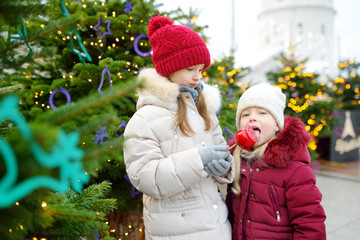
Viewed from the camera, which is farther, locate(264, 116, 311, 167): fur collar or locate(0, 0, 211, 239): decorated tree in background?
locate(264, 116, 311, 167): fur collar

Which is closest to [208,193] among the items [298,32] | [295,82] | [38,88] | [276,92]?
[276,92]

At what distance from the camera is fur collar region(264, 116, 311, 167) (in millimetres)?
1671

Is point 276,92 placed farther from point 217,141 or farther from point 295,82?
point 295,82

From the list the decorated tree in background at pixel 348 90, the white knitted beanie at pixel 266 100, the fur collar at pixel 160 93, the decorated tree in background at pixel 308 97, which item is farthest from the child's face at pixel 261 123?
the decorated tree in background at pixel 348 90

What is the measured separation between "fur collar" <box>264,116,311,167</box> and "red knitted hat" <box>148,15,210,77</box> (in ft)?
2.09

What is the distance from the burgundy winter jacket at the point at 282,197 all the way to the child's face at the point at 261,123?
67 millimetres

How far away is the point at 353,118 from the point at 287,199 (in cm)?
740

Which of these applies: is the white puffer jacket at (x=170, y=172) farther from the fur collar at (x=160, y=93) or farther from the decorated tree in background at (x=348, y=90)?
the decorated tree in background at (x=348, y=90)

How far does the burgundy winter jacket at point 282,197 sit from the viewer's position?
1573mm

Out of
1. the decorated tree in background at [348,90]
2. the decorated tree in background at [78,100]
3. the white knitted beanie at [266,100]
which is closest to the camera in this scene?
the decorated tree in background at [78,100]

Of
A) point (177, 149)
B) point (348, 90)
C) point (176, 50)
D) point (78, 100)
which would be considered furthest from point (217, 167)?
point (348, 90)

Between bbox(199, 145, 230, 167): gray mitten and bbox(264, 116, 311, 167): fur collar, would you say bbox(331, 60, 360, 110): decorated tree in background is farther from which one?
bbox(199, 145, 230, 167): gray mitten

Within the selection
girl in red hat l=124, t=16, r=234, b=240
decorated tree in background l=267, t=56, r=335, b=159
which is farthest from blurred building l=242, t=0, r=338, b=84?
girl in red hat l=124, t=16, r=234, b=240

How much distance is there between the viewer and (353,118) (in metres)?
7.85
